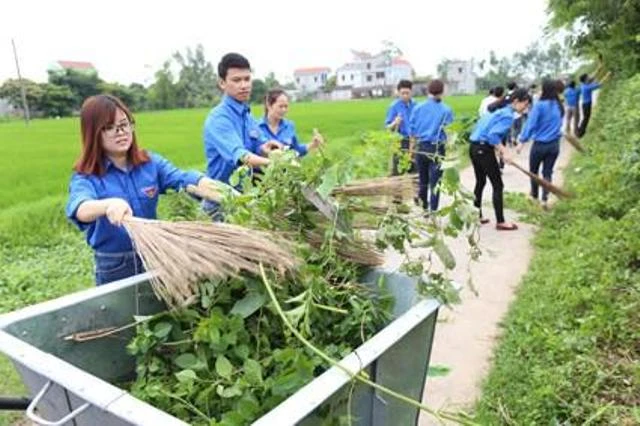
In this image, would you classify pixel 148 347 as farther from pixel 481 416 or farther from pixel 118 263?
pixel 481 416

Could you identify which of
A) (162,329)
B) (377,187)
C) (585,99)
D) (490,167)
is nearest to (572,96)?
(585,99)

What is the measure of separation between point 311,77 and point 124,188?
313 feet

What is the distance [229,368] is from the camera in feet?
5.03

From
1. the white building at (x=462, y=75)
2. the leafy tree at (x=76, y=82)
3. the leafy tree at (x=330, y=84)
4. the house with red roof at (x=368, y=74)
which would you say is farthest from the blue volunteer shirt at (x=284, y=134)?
the leafy tree at (x=330, y=84)

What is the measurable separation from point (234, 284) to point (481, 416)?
147 cm

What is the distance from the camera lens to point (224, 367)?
1.54 m

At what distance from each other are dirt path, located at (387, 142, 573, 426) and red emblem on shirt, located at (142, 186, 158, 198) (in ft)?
3.55

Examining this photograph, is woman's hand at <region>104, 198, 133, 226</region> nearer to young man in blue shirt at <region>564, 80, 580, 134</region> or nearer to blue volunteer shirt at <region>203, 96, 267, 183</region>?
blue volunteer shirt at <region>203, 96, 267, 183</region>

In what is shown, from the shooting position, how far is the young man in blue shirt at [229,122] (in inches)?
122

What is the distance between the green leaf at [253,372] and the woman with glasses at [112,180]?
0.85 meters

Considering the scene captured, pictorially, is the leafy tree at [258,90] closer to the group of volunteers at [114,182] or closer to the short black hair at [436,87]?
the short black hair at [436,87]

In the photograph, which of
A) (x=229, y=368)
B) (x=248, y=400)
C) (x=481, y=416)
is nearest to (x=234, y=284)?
(x=229, y=368)

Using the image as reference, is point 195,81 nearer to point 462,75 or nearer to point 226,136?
point 462,75

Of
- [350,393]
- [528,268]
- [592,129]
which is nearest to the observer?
[350,393]
